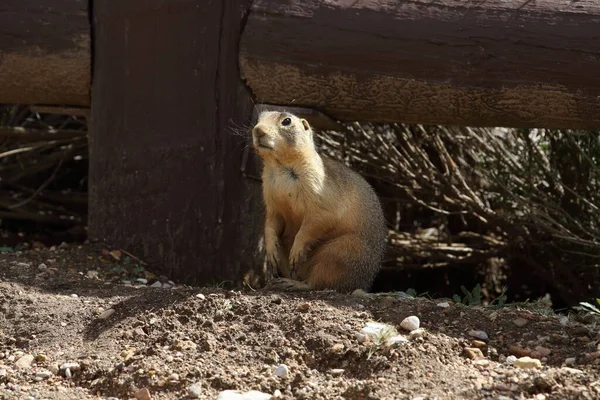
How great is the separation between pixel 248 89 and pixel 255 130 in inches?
23.4

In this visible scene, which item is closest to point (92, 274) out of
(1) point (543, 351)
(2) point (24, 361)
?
(2) point (24, 361)

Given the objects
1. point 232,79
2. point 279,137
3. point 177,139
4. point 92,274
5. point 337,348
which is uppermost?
point 232,79

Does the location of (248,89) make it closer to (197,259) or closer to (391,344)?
(197,259)

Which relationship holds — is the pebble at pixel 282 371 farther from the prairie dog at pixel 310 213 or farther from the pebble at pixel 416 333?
the prairie dog at pixel 310 213

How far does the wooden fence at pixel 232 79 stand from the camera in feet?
16.5

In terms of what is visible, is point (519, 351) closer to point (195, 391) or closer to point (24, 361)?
point (195, 391)

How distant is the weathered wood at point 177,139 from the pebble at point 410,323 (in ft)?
5.84

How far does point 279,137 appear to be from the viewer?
5.14 m

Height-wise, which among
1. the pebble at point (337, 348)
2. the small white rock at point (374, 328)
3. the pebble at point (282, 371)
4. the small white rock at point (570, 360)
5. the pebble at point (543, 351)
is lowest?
the pebble at point (282, 371)

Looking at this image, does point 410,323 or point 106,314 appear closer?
point 410,323

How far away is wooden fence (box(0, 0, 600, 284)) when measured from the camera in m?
5.03

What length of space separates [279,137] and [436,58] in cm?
104

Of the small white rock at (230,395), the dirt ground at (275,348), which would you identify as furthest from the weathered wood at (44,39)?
the small white rock at (230,395)

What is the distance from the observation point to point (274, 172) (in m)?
5.25
